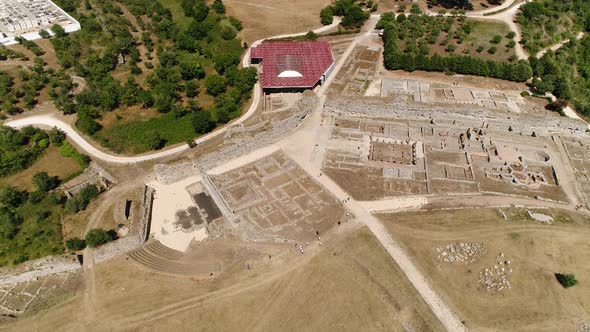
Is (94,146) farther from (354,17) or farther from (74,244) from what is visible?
(354,17)

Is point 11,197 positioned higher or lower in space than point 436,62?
lower

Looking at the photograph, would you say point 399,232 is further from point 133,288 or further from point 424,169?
point 133,288

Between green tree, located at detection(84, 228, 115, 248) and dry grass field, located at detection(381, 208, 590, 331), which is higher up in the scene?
dry grass field, located at detection(381, 208, 590, 331)

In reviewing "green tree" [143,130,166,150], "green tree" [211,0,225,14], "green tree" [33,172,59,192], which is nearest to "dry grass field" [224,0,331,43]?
"green tree" [211,0,225,14]

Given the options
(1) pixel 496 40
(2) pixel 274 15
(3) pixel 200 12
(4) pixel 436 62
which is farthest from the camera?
(2) pixel 274 15

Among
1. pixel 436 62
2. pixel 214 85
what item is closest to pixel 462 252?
pixel 436 62

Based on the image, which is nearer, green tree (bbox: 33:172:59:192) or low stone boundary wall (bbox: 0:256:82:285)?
low stone boundary wall (bbox: 0:256:82:285)

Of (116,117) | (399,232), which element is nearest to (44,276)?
(116,117)

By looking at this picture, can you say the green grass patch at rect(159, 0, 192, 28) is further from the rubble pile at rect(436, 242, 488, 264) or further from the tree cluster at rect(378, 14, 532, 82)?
the rubble pile at rect(436, 242, 488, 264)
